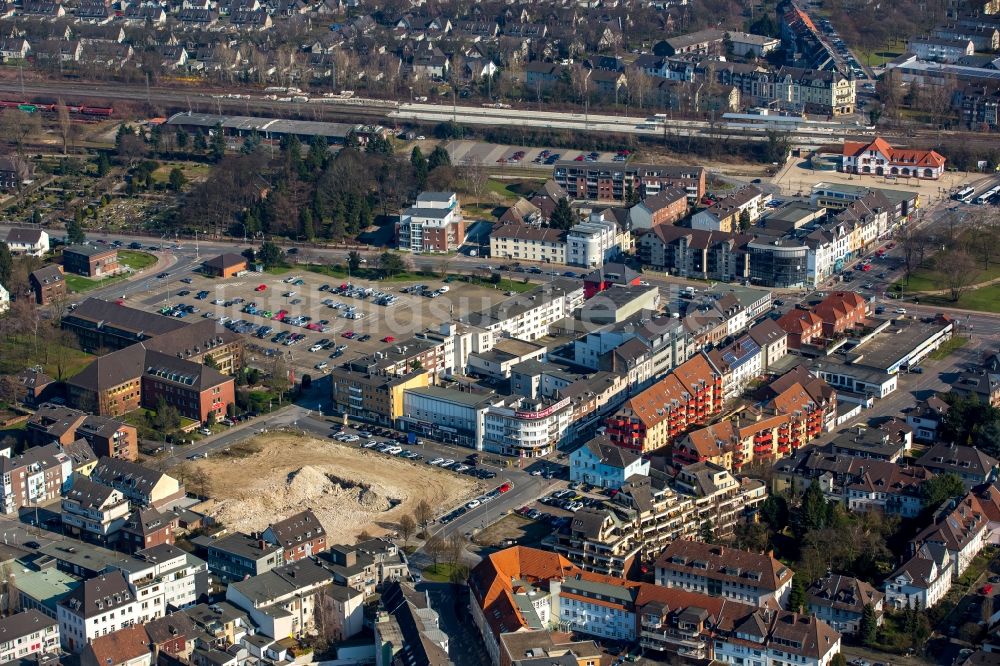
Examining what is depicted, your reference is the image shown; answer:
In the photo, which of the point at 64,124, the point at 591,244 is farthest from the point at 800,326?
the point at 64,124

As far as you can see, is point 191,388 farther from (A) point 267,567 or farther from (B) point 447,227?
(B) point 447,227

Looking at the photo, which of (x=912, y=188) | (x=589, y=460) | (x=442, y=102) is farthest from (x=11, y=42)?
(x=589, y=460)

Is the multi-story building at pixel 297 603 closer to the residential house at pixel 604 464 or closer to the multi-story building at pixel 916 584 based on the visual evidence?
the residential house at pixel 604 464

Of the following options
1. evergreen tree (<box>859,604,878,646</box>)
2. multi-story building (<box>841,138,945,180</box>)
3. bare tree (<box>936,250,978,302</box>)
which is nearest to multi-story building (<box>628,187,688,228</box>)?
multi-story building (<box>841,138,945,180</box>)

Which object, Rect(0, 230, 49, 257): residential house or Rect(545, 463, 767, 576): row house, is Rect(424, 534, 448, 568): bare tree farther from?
Rect(0, 230, 49, 257): residential house

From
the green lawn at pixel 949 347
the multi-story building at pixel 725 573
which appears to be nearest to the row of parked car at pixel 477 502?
the multi-story building at pixel 725 573
